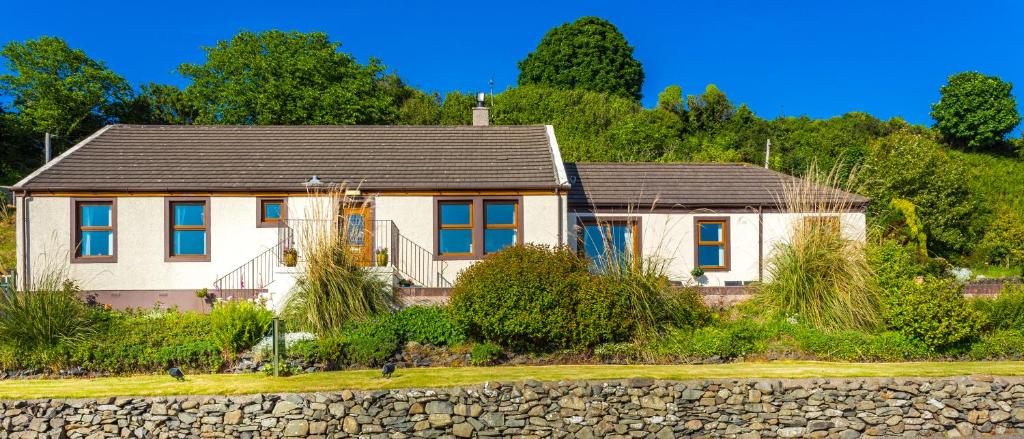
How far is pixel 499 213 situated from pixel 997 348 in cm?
956

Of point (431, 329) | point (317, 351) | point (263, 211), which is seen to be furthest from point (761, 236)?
point (263, 211)

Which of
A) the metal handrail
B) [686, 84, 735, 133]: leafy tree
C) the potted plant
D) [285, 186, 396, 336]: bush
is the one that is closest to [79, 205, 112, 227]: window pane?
the metal handrail

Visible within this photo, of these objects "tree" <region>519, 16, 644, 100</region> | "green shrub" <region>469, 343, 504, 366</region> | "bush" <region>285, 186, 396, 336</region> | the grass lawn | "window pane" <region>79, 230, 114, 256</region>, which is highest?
"tree" <region>519, 16, 644, 100</region>

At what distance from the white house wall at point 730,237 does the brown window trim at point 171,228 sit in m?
8.06

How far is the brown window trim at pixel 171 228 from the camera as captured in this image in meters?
16.6

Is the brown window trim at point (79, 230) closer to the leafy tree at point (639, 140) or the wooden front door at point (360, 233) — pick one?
the wooden front door at point (360, 233)

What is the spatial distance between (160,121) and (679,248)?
2658cm

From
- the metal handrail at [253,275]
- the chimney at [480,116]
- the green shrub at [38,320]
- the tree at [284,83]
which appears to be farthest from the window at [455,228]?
the tree at [284,83]

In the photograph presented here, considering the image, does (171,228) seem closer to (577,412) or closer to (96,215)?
(96,215)

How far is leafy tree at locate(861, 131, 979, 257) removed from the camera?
80.9 feet

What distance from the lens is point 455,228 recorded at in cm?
1689

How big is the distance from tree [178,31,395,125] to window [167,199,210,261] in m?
12.3

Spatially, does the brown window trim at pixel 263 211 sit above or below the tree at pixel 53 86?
below

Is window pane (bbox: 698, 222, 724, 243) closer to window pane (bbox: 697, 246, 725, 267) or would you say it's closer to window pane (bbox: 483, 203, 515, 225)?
window pane (bbox: 697, 246, 725, 267)
